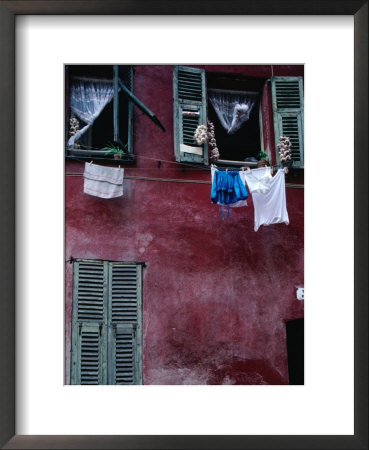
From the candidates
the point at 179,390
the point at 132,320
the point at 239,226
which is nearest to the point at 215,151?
the point at 239,226

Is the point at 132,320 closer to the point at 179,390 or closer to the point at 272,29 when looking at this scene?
the point at 179,390

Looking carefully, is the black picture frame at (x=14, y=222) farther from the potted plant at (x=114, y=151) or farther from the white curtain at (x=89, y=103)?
the potted plant at (x=114, y=151)

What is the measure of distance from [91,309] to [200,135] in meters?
2.44

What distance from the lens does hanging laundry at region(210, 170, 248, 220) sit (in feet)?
22.4

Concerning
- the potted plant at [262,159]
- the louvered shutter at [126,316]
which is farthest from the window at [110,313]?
the potted plant at [262,159]

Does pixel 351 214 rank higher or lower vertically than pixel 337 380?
higher

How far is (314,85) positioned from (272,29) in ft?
1.37

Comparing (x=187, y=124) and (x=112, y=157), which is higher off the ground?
(x=187, y=124)

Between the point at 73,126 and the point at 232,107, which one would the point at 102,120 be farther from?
the point at 232,107

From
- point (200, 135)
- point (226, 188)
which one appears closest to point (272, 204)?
point (226, 188)

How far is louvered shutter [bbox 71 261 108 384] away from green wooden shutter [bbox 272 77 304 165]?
256cm

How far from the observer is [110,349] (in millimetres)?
6734

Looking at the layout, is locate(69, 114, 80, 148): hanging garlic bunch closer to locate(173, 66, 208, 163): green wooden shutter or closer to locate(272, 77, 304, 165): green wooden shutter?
locate(173, 66, 208, 163): green wooden shutter

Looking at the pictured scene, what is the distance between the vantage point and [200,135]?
736cm
